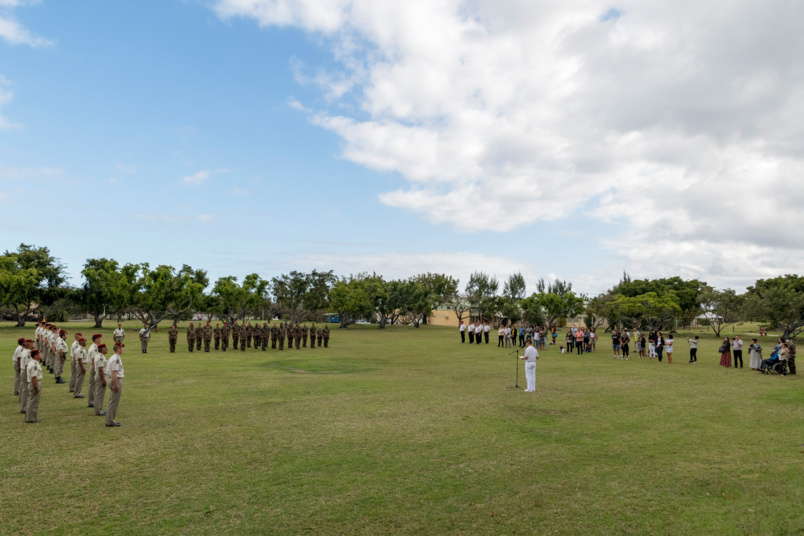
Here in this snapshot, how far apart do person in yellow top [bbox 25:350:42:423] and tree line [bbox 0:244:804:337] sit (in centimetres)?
3459

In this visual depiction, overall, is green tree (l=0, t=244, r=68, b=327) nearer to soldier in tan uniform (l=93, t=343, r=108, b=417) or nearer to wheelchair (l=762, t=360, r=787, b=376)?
soldier in tan uniform (l=93, t=343, r=108, b=417)

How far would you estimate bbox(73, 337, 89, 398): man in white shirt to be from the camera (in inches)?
470

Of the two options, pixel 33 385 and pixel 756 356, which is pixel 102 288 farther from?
pixel 756 356

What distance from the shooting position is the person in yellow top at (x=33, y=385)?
9523 mm

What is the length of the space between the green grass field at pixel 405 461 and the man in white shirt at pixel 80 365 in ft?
1.37

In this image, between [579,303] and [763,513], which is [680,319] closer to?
[579,303]

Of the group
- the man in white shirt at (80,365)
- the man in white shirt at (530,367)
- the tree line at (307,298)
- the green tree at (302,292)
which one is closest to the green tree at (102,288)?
the tree line at (307,298)

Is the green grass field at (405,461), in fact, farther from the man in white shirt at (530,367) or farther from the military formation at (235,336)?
the military formation at (235,336)

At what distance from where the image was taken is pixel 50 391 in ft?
43.6

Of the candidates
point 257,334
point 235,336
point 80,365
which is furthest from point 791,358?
point 235,336

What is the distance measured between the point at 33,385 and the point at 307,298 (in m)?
45.6

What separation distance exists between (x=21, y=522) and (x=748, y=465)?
10021 mm

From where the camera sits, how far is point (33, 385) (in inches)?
375

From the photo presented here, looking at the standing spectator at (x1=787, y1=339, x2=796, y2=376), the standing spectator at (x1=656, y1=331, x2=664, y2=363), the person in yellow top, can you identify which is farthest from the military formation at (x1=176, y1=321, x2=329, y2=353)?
the standing spectator at (x1=787, y1=339, x2=796, y2=376)
